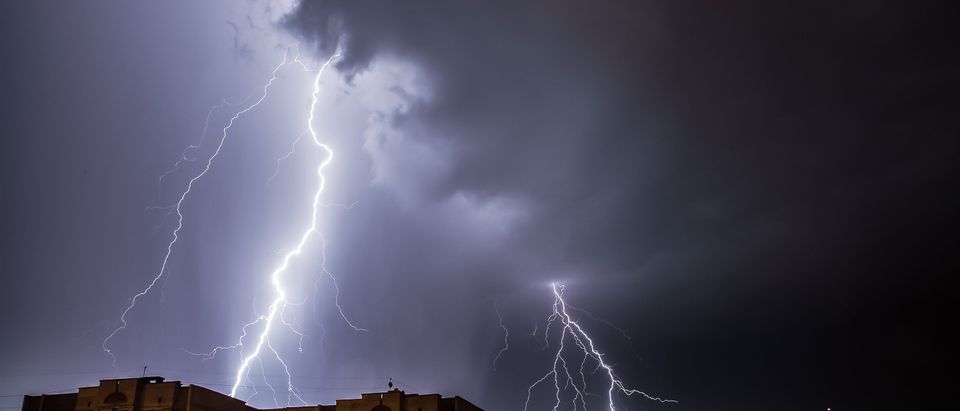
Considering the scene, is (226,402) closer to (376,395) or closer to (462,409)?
(376,395)

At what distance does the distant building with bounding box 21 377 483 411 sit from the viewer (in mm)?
25656

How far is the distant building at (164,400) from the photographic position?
25.7 metres

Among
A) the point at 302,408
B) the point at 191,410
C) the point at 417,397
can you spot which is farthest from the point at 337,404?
the point at 191,410

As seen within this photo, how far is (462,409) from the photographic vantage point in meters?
27.9

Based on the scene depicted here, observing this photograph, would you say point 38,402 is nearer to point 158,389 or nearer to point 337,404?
point 158,389

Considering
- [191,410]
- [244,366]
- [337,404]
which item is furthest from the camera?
[244,366]

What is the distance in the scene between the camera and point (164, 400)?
1009 inches

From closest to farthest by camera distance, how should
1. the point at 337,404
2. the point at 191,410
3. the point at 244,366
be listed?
the point at 191,410
the point at 337,404
the point at 244,366

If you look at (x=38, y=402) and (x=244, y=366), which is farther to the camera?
(x=244, y=366)

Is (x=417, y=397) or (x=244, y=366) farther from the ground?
(x=244, y=366)

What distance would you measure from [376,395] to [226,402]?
219 inches

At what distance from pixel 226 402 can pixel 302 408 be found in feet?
9.03

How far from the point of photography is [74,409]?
26.6 meters

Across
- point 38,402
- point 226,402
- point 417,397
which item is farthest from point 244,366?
point 417,397
